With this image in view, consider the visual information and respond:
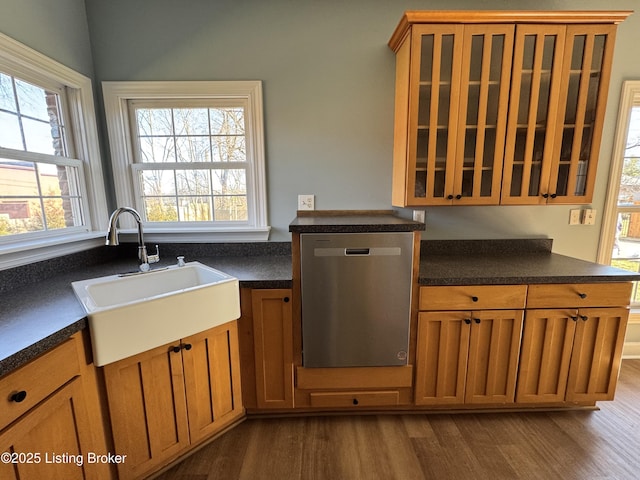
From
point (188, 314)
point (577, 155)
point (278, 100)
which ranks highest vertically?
point (278, 100)

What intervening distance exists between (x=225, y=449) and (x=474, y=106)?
2365 mm

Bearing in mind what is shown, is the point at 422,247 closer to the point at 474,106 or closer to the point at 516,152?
the point at 516,152

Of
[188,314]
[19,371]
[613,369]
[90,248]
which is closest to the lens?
[19,371]

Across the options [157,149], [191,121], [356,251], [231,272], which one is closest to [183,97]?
[191,121]

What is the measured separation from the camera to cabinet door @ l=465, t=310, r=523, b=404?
5.04 ft

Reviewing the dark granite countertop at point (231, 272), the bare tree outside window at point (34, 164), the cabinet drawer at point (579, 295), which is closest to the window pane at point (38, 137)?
the bare tree outside window at point (34, 164)

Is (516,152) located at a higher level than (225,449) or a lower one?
higher

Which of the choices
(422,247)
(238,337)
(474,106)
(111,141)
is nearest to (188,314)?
(238,337)

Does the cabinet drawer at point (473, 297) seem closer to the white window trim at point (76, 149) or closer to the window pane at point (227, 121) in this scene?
the window pane at point (227, 121)

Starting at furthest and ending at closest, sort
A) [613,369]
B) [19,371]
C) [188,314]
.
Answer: [613,369] < [188,314] < [19,371]

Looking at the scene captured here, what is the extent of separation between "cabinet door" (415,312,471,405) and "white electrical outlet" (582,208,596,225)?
1.29 meters

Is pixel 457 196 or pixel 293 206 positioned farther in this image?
pixel 293 206

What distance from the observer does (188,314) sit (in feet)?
4.19

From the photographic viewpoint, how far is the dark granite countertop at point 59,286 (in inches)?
34.7
